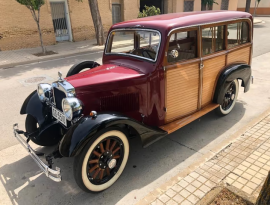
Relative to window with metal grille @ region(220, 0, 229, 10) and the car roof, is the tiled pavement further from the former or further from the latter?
window with metal grille @ region(220, 0, 229, 10)

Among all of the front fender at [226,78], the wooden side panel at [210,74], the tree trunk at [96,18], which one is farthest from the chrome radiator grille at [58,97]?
the tree trunk at [96,18]

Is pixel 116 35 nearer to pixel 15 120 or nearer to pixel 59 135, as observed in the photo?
pixel 59 135

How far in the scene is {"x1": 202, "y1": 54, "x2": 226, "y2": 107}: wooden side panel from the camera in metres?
3.87

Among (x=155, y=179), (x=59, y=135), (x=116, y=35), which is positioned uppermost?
(x=116, y=35)

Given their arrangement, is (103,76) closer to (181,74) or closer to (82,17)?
(181,74)

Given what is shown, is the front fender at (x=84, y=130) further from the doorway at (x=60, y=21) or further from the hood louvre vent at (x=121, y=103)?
the doorway at (x=60, y=21)

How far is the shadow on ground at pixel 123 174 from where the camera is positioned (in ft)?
9.29

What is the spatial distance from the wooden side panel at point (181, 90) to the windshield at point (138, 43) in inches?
16.9

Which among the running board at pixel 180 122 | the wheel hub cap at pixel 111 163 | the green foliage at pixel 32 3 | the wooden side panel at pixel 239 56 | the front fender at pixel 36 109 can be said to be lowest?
the wheel hub cap at pixel 111 163

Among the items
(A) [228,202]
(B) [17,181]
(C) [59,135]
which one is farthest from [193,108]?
(B) [17,181]

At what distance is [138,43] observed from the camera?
398cm

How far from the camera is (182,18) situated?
3541mm

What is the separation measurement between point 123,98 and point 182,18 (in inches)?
61.3

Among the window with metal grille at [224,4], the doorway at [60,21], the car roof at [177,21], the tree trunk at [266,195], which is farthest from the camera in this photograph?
the window with metal grille at [224,4]
